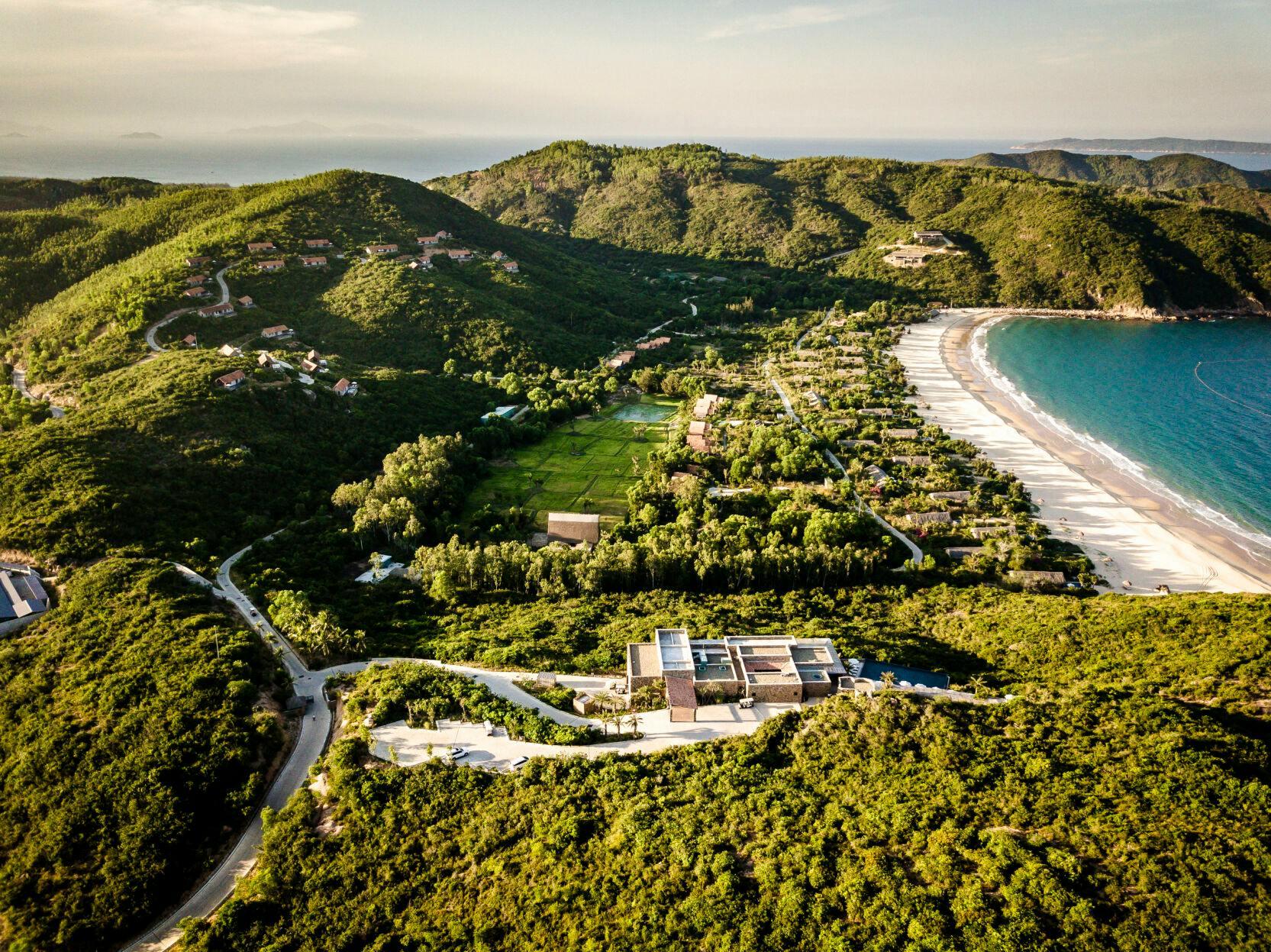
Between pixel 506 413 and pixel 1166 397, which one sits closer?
pixel 506 413

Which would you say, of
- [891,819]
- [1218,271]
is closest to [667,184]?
[1218,271]

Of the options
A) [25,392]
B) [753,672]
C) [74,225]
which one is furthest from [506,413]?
[74,225]

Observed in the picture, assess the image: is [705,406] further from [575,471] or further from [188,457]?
[188,457]

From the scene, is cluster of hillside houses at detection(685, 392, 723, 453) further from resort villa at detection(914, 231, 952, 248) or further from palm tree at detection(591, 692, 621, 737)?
resort villa at detection(914, 231, 952, 248)

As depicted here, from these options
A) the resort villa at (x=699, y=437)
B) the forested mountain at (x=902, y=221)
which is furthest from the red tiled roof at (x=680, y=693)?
the forested mountain at (x=902, y=221)

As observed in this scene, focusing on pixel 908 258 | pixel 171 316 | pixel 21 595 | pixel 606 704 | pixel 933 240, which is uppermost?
pixel 933 240

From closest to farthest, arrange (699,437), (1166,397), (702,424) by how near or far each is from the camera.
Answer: (699,437)
(702,424)
(1166,397)

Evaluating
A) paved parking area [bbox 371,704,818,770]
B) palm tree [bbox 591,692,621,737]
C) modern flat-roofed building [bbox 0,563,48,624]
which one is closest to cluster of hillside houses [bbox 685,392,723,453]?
palm tree [bbox 591,692,621,737]
